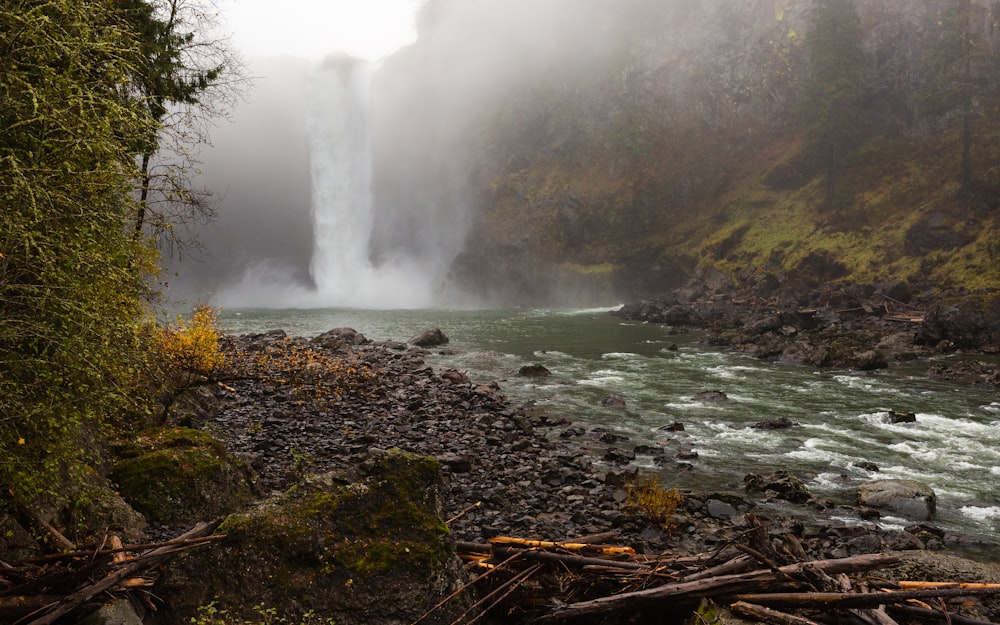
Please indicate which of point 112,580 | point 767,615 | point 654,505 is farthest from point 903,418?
point 112,580

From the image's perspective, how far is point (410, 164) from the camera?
433 feet

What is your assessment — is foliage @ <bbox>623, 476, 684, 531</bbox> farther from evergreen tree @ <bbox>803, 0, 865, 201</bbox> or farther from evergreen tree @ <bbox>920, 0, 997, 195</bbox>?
evergreen tree @ <bbox>803, 0, 865, 201</bbox>

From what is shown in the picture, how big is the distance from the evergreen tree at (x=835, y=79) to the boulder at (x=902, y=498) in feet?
209

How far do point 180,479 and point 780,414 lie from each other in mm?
19275

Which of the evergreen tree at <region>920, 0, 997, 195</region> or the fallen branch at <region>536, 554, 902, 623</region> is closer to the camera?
the fallen branch at <region>536, 554, 902, 623</region>

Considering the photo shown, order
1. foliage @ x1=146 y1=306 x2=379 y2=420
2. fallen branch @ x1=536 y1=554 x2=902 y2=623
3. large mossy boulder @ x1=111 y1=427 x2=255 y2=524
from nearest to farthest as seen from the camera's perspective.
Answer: fallen branch @ x1=536 y1=554 x2=902 y2=623, large mossy boulder @ x1=111 y1=427 x2=255 y2=524, foliage @ x1=146 y1=306 x2=379 y2=420

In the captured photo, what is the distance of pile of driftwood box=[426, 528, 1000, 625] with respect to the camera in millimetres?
5090

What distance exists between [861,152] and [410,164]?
3665 inches

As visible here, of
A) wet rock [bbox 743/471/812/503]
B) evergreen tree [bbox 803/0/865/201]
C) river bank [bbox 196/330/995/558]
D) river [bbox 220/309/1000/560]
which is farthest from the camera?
evergreen tree [bbox 803/0/865/201]

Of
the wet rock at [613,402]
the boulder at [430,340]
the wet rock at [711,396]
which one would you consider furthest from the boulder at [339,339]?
the wet rock at [711,396]

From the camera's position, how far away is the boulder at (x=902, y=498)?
11.4m

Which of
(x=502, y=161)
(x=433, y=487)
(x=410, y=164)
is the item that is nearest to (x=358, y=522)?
(x=433, y=487)

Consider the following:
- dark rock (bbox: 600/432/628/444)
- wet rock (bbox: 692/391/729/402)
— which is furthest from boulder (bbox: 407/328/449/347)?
dark rock (bbox: 600/432/628/444)

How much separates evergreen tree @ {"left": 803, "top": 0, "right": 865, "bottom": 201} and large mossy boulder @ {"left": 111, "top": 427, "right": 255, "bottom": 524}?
241ft
